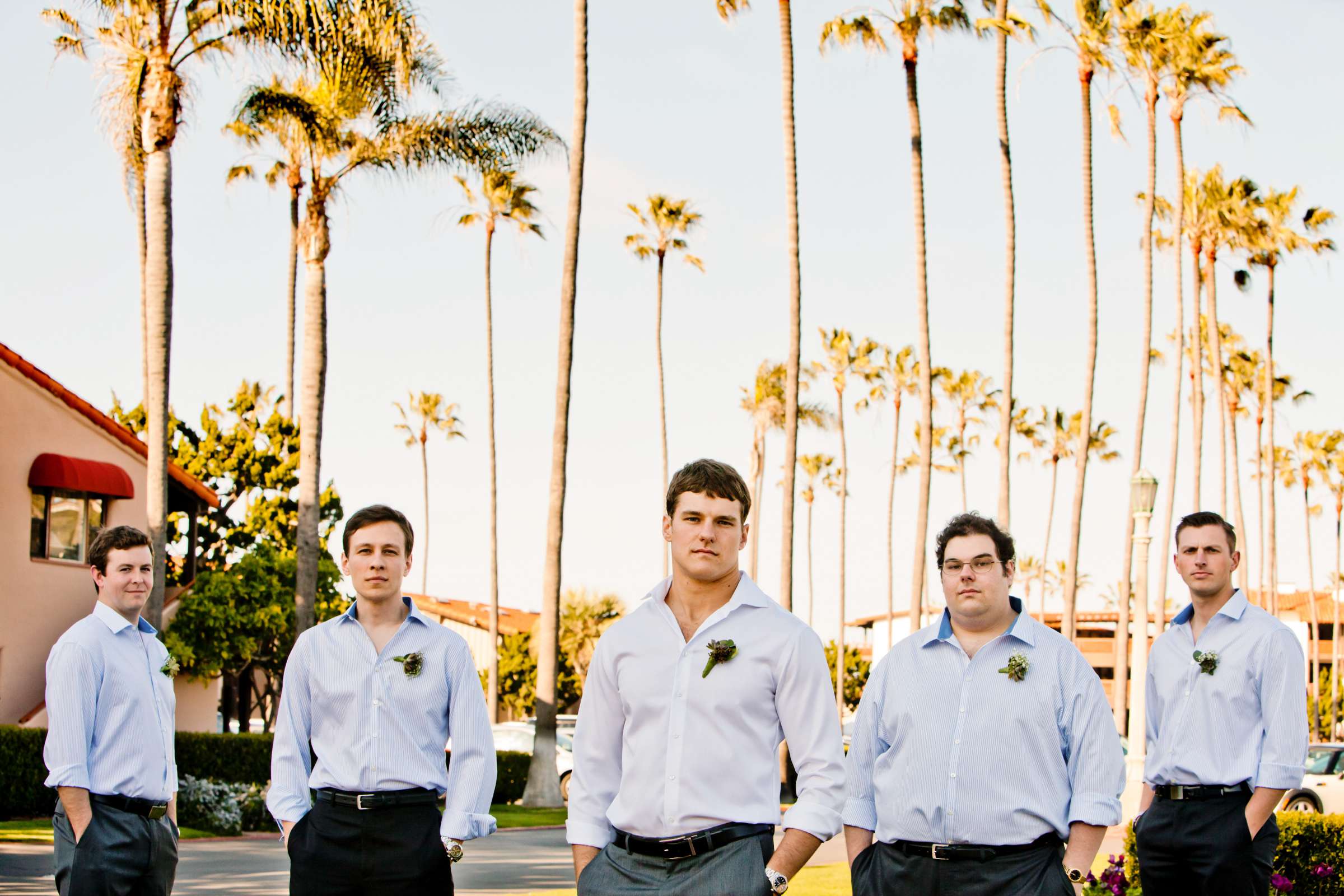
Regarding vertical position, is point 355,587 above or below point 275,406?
below

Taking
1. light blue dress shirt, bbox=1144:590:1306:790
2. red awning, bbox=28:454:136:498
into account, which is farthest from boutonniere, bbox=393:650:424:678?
red awning, bbox=28:454:136:498

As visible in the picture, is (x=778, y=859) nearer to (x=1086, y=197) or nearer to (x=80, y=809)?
(x=80, y=809)

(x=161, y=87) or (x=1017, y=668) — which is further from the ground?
(x=161, y=87)

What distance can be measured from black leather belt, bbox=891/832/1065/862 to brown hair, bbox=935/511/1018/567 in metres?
1.09

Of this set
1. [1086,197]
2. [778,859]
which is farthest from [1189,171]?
[778,859]

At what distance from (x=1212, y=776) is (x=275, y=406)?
115 feet

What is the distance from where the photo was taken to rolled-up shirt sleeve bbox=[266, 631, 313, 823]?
6227 millimetres

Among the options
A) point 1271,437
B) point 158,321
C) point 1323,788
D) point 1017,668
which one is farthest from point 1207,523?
point 1271,437

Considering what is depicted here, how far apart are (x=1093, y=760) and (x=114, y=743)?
13.7ft

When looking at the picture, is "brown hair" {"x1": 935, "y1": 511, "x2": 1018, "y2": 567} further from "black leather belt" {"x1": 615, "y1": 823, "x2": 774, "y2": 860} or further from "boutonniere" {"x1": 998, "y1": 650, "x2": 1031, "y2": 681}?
"black leather belt" {"x1": 615, "y1": 823, "x2": 774, "y2": 860}

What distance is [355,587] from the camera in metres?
6.37

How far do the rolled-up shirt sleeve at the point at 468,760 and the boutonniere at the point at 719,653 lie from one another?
4.25 feet

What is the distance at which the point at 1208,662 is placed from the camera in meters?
7.50

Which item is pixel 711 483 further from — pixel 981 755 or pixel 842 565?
pixel 842 565
